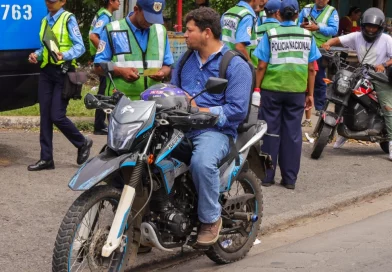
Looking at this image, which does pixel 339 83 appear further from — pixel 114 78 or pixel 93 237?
pixel 93 237

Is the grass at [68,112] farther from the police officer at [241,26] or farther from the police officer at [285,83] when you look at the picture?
the police officer at [285,83]

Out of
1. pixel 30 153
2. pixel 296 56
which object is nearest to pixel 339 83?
pixel 296 56

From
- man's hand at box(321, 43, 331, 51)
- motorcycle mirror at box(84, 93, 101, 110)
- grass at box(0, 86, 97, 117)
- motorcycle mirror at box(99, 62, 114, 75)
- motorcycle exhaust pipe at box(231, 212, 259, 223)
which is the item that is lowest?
grass at box(0, 86, 97, 117)

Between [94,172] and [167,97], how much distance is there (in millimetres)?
761

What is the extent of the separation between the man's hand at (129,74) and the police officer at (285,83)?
71.3 inches

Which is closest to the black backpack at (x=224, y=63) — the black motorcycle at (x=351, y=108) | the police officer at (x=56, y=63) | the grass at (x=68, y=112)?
the police officer at (x=56, y=63)

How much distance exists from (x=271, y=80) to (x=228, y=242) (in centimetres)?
257

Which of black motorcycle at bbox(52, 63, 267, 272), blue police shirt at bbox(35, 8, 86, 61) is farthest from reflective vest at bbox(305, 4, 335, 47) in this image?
black motorcycle at bbox(52, 63, 267, 272)

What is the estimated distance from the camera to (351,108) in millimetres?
10266

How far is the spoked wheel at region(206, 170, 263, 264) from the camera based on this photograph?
20.2 feet

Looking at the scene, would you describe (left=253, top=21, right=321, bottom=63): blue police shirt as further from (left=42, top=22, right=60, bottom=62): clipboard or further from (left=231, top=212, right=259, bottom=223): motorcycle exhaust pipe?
(left=231, top=212, right=259, bottom=223): motorcycle exhaust pipe

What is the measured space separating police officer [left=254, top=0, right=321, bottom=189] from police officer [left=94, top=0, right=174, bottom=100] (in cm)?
151

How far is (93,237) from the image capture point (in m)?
5.15

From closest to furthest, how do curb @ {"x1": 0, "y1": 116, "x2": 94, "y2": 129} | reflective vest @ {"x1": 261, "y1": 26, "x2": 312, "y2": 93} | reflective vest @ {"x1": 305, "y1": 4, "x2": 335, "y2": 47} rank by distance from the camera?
1. reflective vest @ {"x1": 261, "y1": 26, "x2": 312, "y2": 93}
2. curb @ {"x1": 0, "y1": 116, "x2": 94, "y2": 129}
3. reflective vest @ {"x1": 305, "y1": 4, "x2": 335, "y2": 47}
